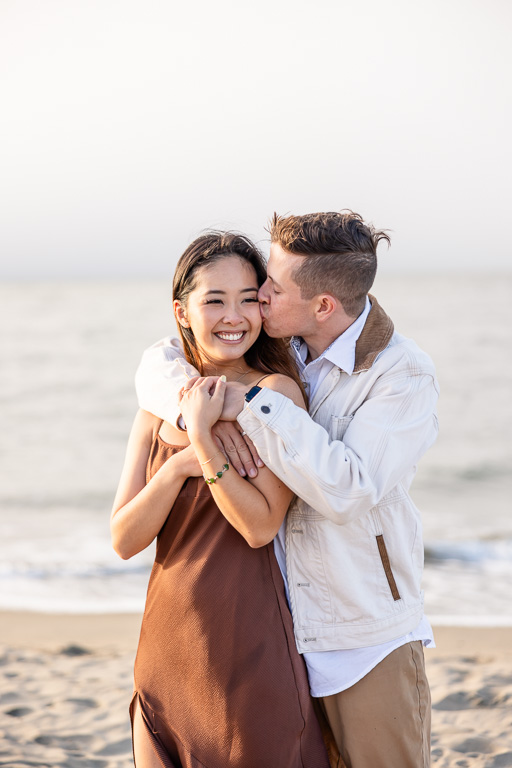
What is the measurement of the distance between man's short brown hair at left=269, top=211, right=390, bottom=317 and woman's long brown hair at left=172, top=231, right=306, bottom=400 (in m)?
0.16

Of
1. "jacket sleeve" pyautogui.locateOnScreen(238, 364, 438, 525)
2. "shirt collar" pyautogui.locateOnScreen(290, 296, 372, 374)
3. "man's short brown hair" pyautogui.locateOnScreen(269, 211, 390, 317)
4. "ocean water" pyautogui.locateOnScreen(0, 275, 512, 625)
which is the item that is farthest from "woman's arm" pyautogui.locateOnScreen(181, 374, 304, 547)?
"ocean water" pyautogui.locateOnScreen(0, 275, 512, 625)

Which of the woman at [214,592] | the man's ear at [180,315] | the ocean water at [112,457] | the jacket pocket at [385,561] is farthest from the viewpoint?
the ocean water at [112,457]

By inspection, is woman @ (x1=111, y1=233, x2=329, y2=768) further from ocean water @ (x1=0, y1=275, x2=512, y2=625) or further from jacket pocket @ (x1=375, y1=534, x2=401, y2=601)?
ocean water @ (x1=0, y1=275, x2=512, y2=625)

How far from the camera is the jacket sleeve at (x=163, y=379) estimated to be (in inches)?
94.0

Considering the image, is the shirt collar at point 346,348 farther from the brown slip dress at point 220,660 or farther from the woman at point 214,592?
the brown slip dress at point 220,660

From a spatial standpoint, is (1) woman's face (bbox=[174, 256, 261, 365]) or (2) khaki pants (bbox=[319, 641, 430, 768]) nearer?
(2) khaki pants (bbox=[319, 641, 430, 768])

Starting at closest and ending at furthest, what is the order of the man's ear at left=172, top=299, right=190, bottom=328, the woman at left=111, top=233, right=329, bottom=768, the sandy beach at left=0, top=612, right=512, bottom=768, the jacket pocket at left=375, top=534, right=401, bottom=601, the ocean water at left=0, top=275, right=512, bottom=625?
1. the woman at left=111, top=233, right=329, bottom=768
2. the jacket pocket at left=375, top=534, right=401, bottom=601
3. the man's ear at left=172, top=299, right=190, bottom=328
4. the sandy beach at left=0, top=612, right=512, bottom=768
5. the ocean water at left=0, top=275, right=512, bottom=625

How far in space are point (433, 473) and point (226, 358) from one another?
907 cm

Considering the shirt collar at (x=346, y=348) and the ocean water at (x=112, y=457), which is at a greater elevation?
the shirt collar at (x=346, y=348)

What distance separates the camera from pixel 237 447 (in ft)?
7.18

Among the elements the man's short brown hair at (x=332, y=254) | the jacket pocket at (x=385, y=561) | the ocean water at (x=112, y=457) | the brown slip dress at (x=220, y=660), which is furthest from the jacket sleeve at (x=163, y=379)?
the ocean water at (x=112, y=457)

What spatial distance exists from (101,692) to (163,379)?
10.6 feet

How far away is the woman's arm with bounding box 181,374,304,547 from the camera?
210 cm

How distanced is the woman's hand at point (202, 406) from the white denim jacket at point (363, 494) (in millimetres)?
108
